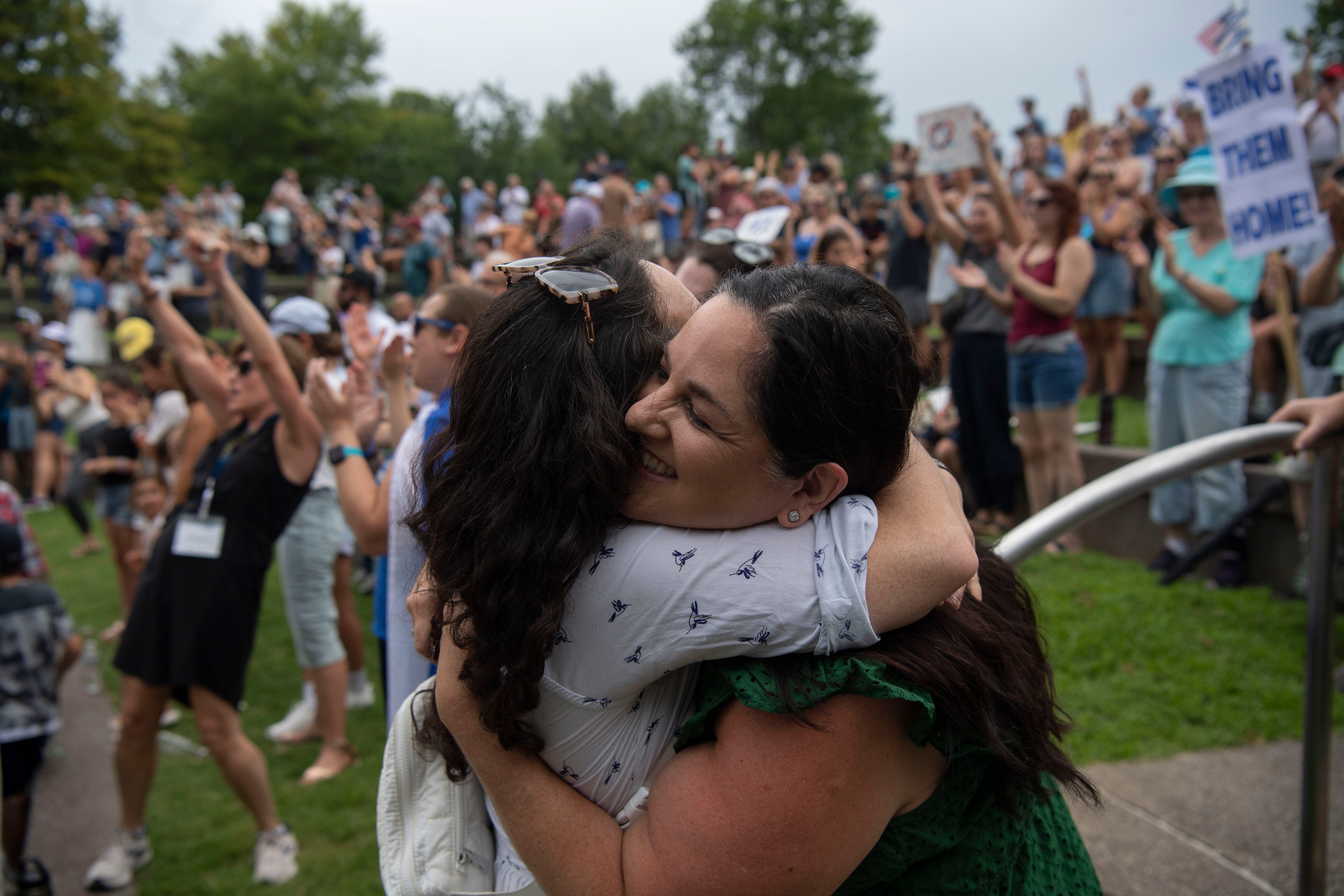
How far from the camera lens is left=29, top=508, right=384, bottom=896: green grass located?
3.88 meters

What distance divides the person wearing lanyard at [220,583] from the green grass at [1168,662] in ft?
11.4

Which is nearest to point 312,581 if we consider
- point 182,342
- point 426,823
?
point 182,342

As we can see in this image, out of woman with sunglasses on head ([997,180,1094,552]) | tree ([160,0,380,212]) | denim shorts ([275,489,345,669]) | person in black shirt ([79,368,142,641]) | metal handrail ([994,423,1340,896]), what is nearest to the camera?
metal handrail ([994,423,1340,896])

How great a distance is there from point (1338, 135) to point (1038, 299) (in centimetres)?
489

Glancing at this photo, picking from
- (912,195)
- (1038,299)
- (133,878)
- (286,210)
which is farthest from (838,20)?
(133,878)

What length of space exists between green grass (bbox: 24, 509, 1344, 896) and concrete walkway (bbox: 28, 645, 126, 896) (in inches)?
11.1

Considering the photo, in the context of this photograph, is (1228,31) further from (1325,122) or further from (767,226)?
(1325,122)

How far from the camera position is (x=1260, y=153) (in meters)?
4.65

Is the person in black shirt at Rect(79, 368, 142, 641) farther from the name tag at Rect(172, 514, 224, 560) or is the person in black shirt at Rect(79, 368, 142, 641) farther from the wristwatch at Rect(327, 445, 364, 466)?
the wristwatch at Rect(327, 445, 364, 466)

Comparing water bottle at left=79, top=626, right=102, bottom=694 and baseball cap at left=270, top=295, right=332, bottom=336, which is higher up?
baseball cap at left=270, top=295, right=332, bottom=336

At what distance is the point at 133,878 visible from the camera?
3971 millimetres

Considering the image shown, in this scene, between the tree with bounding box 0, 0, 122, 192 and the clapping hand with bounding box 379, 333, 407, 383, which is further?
the tree with bounding box 0, 0, 122, 192

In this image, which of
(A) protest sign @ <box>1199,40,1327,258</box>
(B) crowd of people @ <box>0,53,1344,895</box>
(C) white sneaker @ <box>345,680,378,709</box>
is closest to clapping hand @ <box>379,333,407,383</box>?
(B) crowd of people @ <box>0,53,1344,895</box>

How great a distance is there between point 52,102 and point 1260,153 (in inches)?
1787
